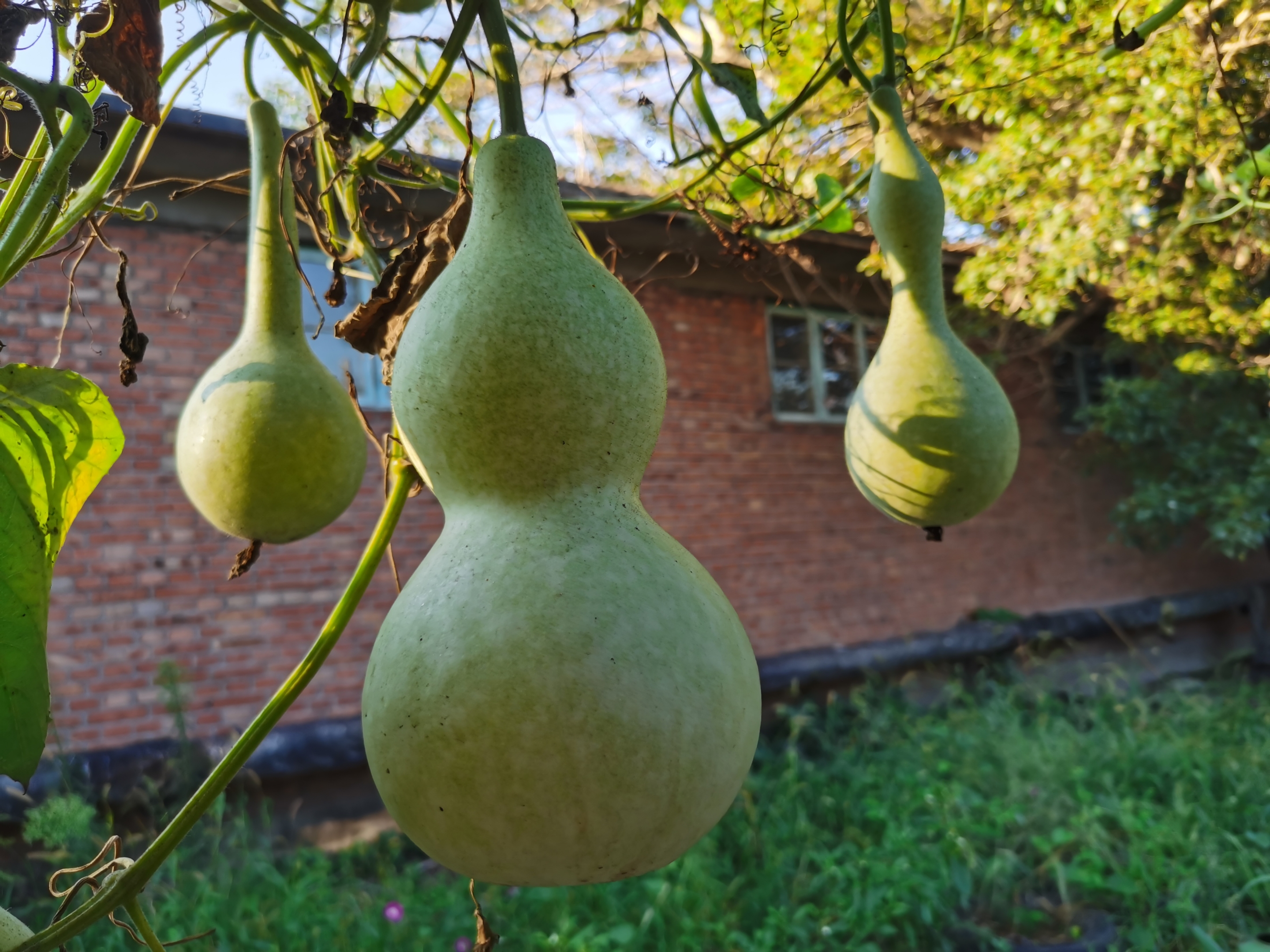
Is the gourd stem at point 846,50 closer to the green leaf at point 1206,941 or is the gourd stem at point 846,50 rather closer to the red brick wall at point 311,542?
the green leaf at point 1206,941

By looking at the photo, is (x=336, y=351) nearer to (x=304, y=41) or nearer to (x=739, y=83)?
(x=739, y=83)

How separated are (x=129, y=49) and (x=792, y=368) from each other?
23.0ft

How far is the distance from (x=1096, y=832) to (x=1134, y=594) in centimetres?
659

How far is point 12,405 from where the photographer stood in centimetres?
62

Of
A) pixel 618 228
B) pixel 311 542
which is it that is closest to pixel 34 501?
pixel 311 542

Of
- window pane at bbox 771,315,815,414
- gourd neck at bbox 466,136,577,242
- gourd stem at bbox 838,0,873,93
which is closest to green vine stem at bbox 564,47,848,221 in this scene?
gourd stem at bbox 838,0,873,93

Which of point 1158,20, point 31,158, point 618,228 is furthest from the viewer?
point 618,228

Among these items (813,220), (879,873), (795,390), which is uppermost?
(813,220)

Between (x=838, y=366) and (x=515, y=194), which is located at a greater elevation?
(x=515, y=194)

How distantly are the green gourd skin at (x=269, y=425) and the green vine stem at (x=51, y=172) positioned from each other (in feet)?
0.95

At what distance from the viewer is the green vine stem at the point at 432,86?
618 mm

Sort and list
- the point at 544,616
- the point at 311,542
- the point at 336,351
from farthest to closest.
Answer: the point at 311,542 → the point at 336,351 → the point at 544,616

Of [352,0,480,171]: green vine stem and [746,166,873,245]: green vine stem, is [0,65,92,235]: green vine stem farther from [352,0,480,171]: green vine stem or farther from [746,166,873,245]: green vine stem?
[746,166,873,245]: green vine stem

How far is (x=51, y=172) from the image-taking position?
56cm
